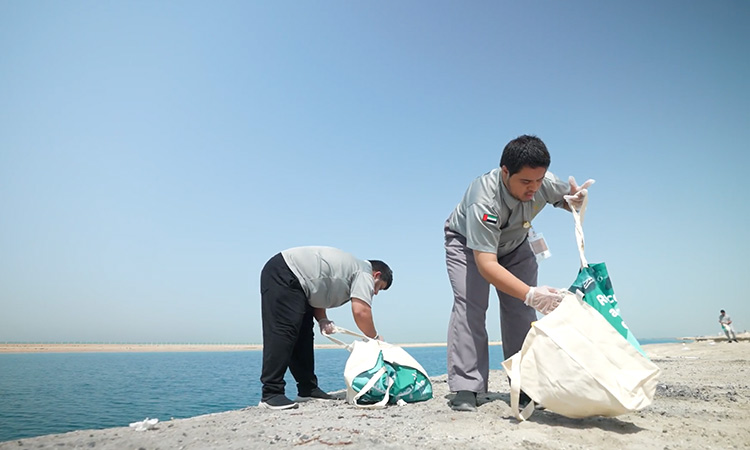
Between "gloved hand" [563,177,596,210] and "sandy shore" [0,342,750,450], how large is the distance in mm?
1571

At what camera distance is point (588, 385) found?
2410mm

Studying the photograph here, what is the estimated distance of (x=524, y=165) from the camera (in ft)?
10.3

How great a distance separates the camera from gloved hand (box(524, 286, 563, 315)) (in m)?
2.86

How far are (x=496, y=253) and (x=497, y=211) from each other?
33cm

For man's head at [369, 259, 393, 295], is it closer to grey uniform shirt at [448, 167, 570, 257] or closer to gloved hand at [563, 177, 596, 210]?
grey uniform shirt at [448, 167, 570, 257]

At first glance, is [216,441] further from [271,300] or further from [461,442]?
[271,300]

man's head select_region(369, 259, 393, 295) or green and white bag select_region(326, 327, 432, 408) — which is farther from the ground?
man's head select_region(369, 259, 393, 295)

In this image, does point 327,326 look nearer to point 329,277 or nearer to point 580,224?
point 329,277

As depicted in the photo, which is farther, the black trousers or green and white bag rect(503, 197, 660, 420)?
the black trousers

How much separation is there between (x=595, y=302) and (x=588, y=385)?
66 centimetres

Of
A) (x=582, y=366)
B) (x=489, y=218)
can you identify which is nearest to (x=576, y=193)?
(x=489, y=218)

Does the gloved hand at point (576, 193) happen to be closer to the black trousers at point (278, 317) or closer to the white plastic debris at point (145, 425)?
the black trousers at point (278, 317)

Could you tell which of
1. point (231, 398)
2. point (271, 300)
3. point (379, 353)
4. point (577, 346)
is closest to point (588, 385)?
point (577, 346)

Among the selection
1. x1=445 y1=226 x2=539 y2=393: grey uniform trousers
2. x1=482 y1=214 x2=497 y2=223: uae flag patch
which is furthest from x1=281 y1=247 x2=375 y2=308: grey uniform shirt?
x1=482 y1=214 x2=497 y2=223: uae flag patch
